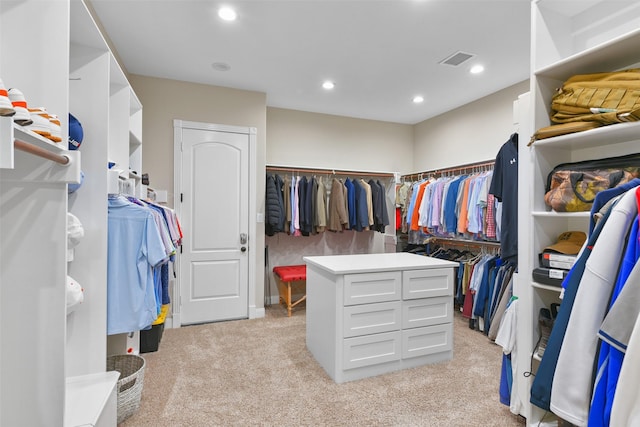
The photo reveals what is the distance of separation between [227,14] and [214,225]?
2099mm

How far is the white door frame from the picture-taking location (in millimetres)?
3520

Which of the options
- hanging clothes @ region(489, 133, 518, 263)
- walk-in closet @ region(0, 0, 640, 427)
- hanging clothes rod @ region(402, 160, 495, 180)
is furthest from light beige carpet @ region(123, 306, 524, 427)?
hanging clothes rod @ region(402, 160, 495, 180)

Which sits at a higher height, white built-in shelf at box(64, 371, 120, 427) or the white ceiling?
the white ceiling

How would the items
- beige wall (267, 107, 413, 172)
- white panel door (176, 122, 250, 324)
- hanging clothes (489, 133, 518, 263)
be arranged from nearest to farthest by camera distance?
hanging clothes (489, 133, 518, 263) → white panel door (176, 122, 250, 324) → beige wall (267, 107, 413, 172)

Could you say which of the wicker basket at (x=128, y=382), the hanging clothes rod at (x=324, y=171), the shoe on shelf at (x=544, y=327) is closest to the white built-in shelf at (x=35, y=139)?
the wicker basket at (x=128, y=382)

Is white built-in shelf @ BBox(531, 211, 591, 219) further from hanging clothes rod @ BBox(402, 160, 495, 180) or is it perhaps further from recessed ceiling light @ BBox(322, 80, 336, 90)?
recessed ceiling light @ BBox(322, 80, 336, 90)

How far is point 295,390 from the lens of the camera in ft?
7.29

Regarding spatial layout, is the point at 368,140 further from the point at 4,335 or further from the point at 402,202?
the point at 4,335

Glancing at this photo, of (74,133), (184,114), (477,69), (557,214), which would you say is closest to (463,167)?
(477,69)

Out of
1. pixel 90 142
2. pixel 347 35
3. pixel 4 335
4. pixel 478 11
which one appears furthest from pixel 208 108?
pixel 4 335

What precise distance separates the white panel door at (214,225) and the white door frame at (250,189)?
0.04 meters

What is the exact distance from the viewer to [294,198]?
4152 millimetres

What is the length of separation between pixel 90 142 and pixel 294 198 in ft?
8.54

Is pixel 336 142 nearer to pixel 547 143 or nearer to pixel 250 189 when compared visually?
pixel 250 189
